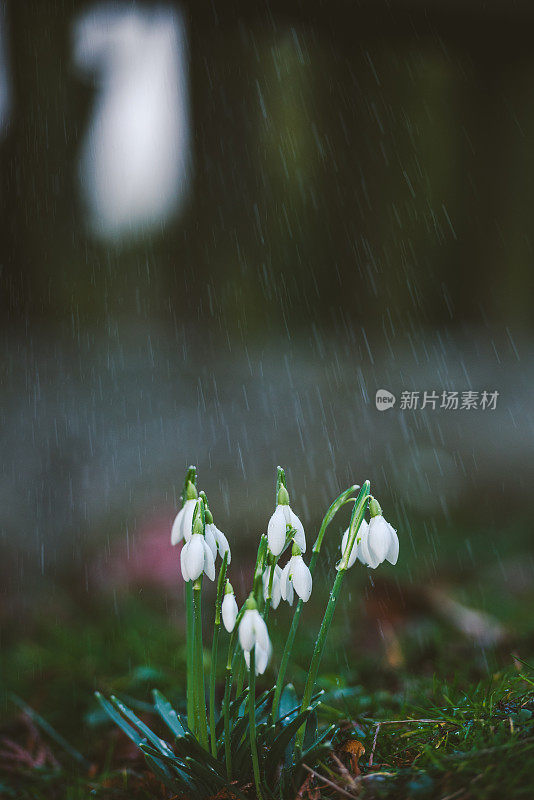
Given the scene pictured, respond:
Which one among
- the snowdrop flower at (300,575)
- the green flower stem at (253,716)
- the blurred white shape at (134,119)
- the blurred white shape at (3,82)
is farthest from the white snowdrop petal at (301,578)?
the blurred white shape at (3,82)

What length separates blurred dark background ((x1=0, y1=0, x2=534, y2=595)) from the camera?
3428mm

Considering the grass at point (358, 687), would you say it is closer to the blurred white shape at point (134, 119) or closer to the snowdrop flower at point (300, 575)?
the snowdrop flower at point (300, 575)

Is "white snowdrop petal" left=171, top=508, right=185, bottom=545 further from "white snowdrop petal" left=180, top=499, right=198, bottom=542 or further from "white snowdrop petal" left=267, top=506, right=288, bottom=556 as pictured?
"white snowdrop petal" left=267, top=506, right=288, bottom=556

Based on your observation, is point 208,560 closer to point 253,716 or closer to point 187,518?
point 187,518

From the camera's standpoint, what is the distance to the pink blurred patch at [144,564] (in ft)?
8.08

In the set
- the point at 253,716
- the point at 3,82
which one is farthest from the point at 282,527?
the point at 3,82

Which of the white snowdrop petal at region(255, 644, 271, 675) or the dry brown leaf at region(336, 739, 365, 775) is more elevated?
the white snowdrop petal at region(255, 644, 271, 675)

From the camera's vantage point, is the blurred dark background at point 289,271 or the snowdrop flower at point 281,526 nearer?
the snowdrop flower at point 281,526

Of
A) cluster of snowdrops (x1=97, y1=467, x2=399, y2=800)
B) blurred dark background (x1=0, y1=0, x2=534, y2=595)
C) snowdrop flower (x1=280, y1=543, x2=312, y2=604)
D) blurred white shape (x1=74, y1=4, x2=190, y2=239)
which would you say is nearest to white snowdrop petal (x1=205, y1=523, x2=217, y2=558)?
cluster of snowdrops (x1=97, y1=467, x2=399, y2=800)

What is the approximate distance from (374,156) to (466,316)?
1.18 meters

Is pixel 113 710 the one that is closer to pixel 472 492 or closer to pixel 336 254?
pixel 472 492

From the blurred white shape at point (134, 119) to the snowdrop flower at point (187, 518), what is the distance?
3.18m

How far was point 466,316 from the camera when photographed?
3998 millimetres

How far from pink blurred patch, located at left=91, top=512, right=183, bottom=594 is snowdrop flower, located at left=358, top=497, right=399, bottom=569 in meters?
1.70
